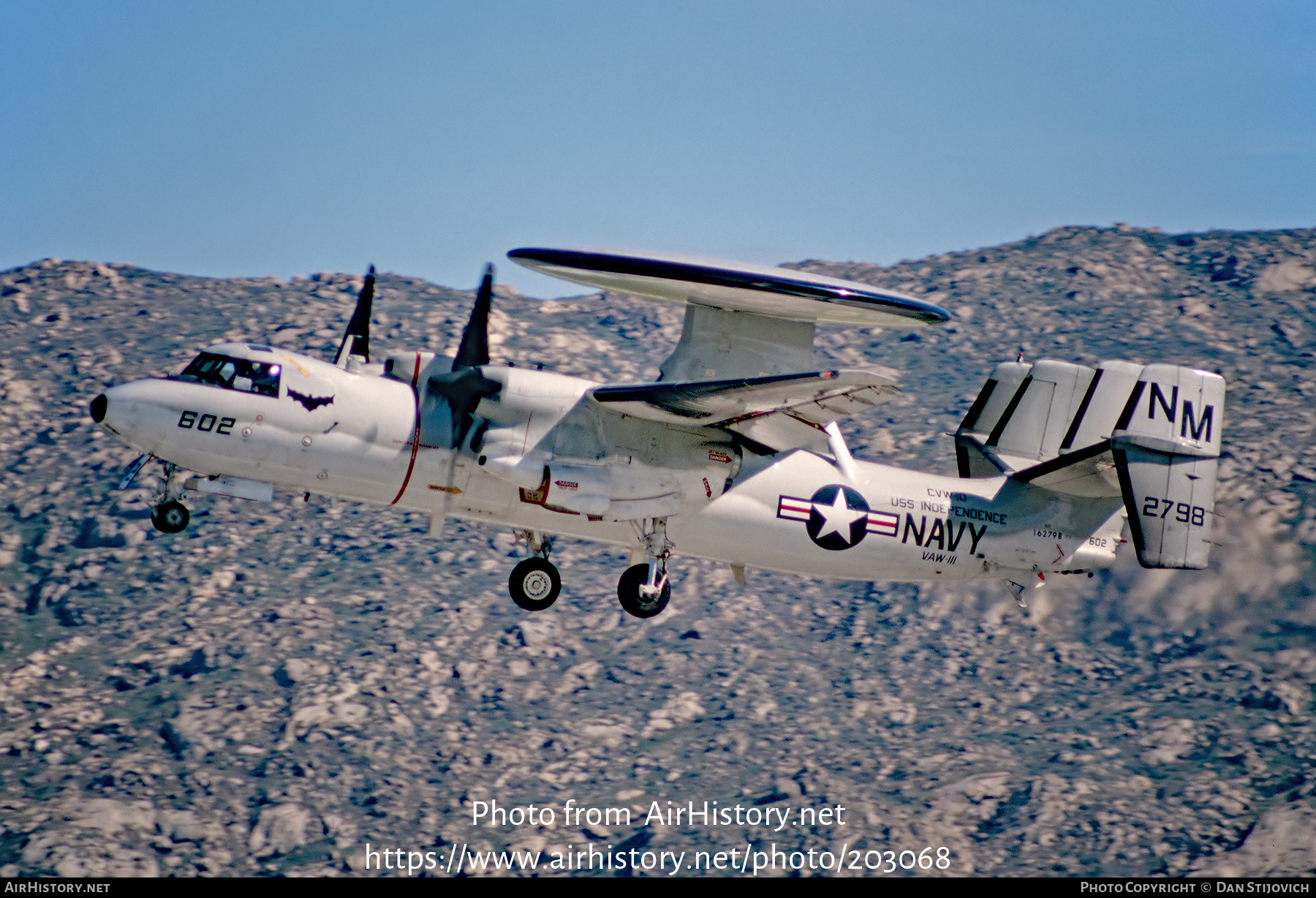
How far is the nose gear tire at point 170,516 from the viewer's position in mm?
25891

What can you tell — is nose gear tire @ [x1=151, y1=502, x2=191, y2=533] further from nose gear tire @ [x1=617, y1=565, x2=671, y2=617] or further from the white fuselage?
nose gear tire @ [x1=617, y1=565, x2=671, y2=617]

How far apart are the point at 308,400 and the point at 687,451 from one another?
24.1 feet

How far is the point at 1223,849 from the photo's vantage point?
151375 mm

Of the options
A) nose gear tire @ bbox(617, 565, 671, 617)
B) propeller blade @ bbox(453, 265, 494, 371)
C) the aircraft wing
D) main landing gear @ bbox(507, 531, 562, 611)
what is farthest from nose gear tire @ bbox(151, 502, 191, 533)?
nose gear tire @ bbox(617, 565, 671, 617)

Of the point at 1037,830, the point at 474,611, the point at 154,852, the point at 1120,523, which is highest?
the point at 1120,523

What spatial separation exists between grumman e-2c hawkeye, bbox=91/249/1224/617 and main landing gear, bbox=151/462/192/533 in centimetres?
6

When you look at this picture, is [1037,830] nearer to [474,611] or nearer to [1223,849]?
[1223,849]

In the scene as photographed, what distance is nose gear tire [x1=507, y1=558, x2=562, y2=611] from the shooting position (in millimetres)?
28281

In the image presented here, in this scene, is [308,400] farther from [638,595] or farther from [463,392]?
[638,595]

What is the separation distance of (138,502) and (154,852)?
55.3m

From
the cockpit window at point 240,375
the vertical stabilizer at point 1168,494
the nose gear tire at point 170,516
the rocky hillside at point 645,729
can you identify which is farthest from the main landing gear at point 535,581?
the rocky hillside at point 645,729

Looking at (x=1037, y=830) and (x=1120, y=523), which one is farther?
(x=1037, y=830)

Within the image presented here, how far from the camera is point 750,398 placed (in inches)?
996

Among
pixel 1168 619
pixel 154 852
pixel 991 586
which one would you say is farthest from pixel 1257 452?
pixel 154 852
